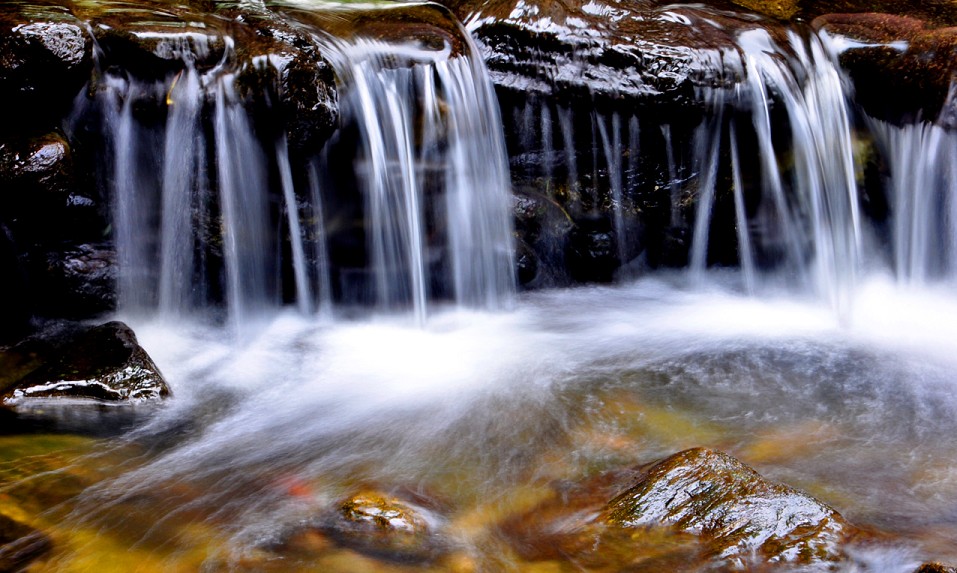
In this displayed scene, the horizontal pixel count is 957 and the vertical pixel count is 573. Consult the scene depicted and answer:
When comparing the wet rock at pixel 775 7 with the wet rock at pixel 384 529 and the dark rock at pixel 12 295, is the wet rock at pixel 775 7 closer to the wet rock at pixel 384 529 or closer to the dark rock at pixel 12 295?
the wet rock at pixel 384 529

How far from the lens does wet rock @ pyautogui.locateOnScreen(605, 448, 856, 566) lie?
3.24 meters

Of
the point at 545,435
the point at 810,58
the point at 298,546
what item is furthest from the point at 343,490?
the point at 810,58

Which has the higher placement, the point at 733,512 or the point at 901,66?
the point at 901,66

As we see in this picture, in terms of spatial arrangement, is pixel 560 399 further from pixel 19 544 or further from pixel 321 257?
pixel 19 544

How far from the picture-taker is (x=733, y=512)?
3385 millimetres

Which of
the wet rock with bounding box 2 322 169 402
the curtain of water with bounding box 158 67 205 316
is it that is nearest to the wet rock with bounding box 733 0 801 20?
the curtain of water with bounding box 158 67 205 316

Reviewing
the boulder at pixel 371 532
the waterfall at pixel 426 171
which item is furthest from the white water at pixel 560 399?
the waterfall at pixel 426 171

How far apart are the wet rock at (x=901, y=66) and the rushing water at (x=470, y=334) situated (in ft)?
0.59

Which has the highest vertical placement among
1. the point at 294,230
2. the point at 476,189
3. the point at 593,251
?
the point at 476,189

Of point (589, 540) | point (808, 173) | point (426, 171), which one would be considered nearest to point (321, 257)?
point (426, 171)

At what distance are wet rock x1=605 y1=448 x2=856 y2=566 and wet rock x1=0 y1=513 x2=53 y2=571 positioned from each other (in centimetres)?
246

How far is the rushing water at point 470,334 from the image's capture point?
391 centimetres

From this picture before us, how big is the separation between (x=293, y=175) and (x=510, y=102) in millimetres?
2009

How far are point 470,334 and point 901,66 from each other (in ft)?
14.7
